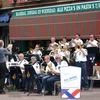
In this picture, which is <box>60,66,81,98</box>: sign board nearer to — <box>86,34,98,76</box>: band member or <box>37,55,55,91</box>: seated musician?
<box>37,55,55,91</box>: seated musician

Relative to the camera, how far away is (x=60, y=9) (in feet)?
69.9

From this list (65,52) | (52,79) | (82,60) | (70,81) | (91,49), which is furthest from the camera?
(91,49)

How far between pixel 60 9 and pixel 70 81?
10063 millimetres

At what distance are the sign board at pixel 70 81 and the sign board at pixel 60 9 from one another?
8.34m

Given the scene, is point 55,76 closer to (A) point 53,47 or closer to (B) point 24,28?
(A) point 53,47

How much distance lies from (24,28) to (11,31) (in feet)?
3.56

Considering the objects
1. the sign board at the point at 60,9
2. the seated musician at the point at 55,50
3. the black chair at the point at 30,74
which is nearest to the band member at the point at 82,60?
the seated musician at the point at 55,50

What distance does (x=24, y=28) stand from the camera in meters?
22.9

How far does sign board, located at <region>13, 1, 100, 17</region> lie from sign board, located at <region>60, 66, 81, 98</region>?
834 cm

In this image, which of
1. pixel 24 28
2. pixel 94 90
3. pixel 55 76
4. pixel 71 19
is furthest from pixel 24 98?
pixel 24 28

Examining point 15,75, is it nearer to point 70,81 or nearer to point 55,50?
point 55,50

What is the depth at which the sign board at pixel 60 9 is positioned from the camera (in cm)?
1975

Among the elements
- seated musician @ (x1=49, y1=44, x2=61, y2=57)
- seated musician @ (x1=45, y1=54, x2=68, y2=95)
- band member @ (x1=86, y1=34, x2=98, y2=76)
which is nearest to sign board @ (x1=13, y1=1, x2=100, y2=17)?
band member @ (x1=86, y1=34, x2=98, y2=76)

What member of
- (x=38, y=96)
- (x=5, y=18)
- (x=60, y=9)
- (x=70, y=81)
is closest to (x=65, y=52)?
(x=38, y=96)
